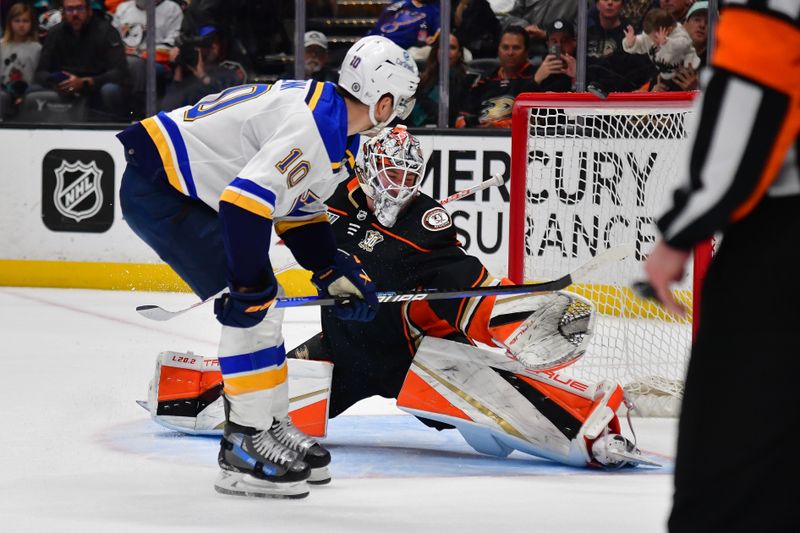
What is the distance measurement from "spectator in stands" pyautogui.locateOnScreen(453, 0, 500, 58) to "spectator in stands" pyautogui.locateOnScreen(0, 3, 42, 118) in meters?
2.40

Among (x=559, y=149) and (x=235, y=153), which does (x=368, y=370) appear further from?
(x=559, y=149)

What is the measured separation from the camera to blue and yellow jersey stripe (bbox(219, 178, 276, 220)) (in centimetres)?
231

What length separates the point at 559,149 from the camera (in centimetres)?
406

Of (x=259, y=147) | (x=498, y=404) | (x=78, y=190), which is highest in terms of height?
(x=259, y=147)

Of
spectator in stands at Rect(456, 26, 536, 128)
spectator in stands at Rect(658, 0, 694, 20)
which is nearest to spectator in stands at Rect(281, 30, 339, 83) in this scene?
spectator in stands at Rect(456, 26, 536, 128)

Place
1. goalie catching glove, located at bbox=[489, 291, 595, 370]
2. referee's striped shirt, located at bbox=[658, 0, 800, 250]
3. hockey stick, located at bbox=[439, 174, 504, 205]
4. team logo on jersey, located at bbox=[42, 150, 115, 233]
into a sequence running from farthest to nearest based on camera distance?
1. team logo on jersey, located at bbox=[42, 150, 115, 233]
2. hockey stick, located at bbox=[439, 174, 504, 205]
3. goalie catching glove, located at bbox=[489, 291, 595, 370]
4. referee's striped shirt, located at bbox=[658, 0, 800, 250]

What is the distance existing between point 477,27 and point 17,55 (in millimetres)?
2592

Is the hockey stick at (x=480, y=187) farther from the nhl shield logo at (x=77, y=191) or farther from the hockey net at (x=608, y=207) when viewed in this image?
the nhl shield logo at (x=77, y=191)

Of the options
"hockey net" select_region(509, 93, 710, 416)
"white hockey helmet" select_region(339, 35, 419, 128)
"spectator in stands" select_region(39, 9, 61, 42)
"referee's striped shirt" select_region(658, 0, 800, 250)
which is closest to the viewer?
"referee's striped shirt" select_region(658, 0, 800, 250)

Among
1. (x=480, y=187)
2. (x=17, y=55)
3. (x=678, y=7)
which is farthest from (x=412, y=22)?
(x=480, y=187)

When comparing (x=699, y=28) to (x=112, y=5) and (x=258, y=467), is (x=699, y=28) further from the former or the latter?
(x=258, y=467)

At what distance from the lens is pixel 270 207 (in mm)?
2336

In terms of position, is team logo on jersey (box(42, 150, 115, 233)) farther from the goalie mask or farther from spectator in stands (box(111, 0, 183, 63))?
the goalie mask

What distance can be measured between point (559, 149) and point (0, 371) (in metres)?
2.01
